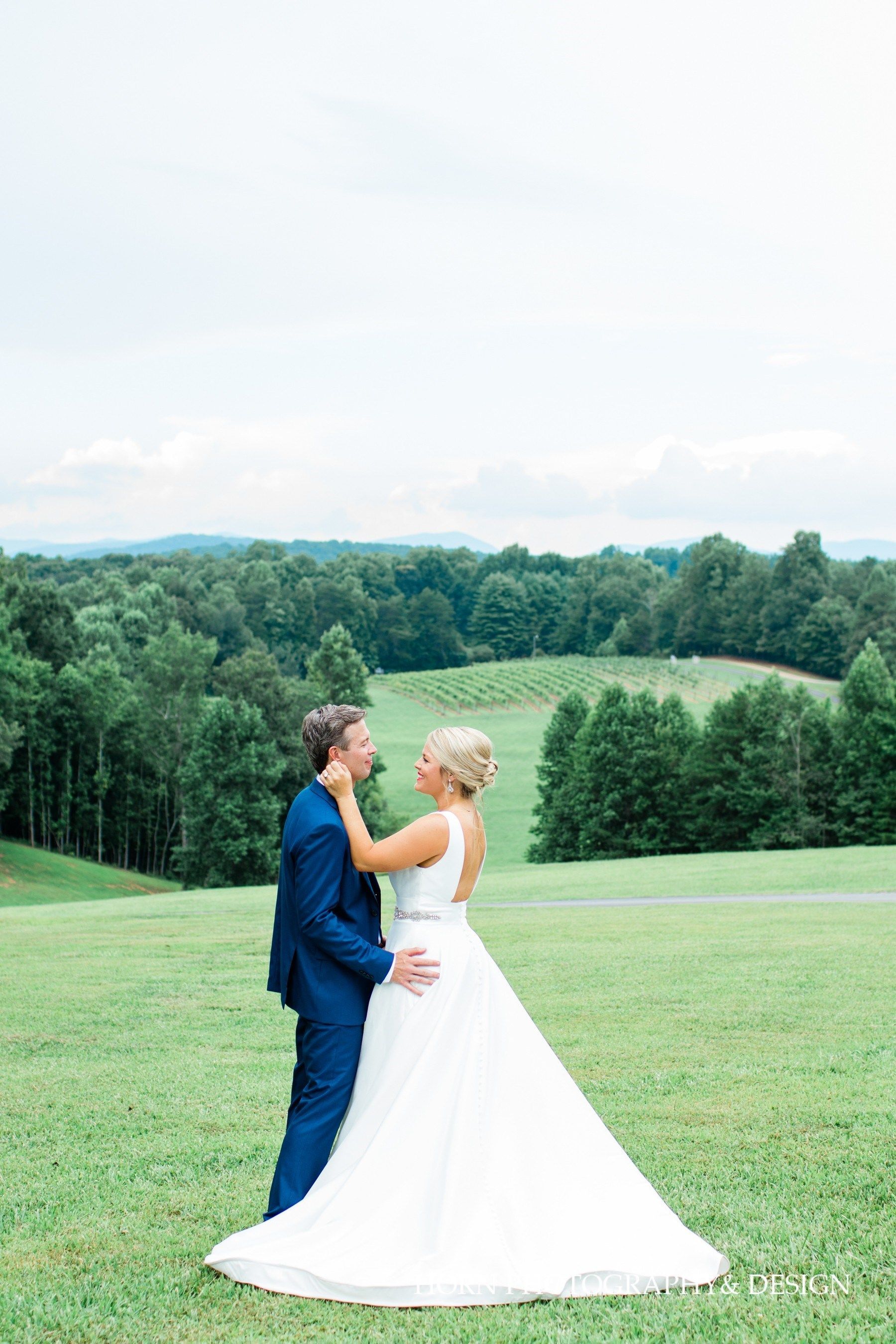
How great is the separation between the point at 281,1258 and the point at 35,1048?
6.04 metres

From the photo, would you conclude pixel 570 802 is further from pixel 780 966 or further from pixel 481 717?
pixel 780 966

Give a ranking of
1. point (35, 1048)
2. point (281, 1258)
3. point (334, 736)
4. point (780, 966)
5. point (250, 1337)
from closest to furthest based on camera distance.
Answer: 1. point (250, 1337)
2. point (281, 1258)
3. point (334, 736)
4. point (35, 1048)
5. point (780, 966)

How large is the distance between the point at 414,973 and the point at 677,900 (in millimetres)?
18715

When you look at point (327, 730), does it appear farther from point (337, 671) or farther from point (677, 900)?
point (337, 671)

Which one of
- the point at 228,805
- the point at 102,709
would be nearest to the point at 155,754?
the point at 102,709

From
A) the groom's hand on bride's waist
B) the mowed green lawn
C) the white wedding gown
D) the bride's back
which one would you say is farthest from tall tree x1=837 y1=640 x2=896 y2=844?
the groom's hand on bride's waist

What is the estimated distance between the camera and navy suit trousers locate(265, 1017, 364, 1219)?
504cm

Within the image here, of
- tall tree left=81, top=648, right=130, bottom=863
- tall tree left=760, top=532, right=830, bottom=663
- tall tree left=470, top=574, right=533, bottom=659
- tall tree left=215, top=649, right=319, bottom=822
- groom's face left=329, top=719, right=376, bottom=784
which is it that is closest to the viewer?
groom's face left=329, top=719, right=376, bottom=784

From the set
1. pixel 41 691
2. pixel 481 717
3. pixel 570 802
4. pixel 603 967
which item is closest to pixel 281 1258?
pixel 603 967

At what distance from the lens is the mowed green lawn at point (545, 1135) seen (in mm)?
4559

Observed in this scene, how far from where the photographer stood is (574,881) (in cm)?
2825

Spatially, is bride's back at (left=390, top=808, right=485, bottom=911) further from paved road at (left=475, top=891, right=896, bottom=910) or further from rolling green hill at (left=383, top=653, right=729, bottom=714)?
rolling green hill at (left=383, top=653, right=729, bottom=714)

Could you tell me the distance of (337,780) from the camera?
5.03 metres

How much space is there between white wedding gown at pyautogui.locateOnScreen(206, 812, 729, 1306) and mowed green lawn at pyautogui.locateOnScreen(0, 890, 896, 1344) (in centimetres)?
10
